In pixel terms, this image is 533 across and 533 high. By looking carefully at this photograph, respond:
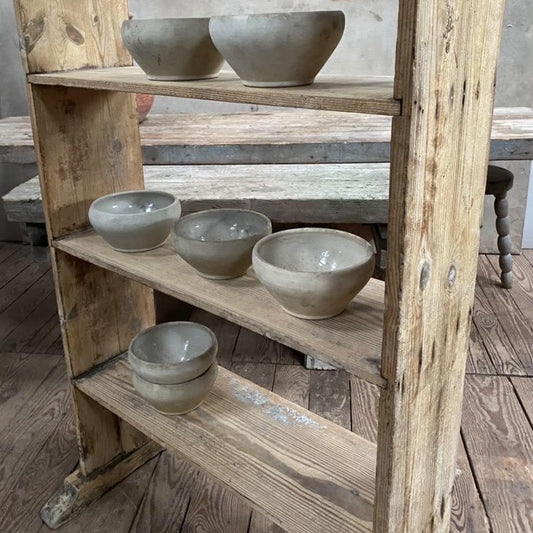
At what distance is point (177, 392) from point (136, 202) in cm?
46

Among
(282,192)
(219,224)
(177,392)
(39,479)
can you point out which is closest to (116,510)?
(39,479)

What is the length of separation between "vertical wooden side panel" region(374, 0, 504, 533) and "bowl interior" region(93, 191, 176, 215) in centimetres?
72

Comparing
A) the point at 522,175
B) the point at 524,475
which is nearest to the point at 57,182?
the point at 524,475

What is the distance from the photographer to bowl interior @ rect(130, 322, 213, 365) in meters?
1.54

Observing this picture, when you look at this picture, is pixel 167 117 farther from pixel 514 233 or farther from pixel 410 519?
pixel 410 519

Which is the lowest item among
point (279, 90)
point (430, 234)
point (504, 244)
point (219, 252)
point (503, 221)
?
point (504, 244)

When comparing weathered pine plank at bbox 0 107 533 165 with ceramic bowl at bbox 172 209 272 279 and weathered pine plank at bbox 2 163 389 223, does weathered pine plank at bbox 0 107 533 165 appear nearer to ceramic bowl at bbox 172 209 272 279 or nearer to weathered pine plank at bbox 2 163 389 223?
weathered pine plank at bbox 2 163 389 223

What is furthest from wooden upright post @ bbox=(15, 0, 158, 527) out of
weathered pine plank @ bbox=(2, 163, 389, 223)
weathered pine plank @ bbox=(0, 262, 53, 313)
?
weathered pine plank @ bbox=(0, 262, 53, 313)

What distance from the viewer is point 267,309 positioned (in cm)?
108

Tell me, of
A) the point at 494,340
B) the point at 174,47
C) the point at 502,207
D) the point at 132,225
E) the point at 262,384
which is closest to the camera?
the point at 174,47

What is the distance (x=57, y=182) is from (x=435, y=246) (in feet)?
2.96

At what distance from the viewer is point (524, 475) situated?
67.1 inches

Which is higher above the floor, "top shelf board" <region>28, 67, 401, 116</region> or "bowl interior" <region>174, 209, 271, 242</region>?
"top shelf board" <region>28, 67, 401, 116</region>

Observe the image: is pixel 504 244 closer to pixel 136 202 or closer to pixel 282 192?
pixel 282 192
